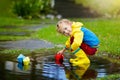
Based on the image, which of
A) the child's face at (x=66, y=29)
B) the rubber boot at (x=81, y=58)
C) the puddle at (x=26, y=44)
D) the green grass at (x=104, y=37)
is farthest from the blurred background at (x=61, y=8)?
the rubber boot at (x=81, y=58)

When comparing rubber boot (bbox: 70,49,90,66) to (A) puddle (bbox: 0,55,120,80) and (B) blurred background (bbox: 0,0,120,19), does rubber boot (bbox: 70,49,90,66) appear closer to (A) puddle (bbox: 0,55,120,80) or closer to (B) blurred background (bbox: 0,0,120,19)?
(A) puddle (bbox: 0,55,120,80)

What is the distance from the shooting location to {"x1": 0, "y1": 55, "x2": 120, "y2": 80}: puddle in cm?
631

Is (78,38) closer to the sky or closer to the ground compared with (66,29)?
closer to the ground

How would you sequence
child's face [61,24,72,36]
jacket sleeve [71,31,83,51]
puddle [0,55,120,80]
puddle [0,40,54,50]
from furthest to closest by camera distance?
puddle [0,40,54,50]
child's face [61,24,72,36]
jacket sleeve [71,31,83,51]
puddle [0,55,120,80]

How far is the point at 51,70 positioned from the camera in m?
6.84

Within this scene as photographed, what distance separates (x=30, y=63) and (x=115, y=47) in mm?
2284

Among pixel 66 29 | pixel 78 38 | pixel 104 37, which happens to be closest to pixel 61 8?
pixel 104 37

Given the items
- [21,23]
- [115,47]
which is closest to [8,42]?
[115,47]

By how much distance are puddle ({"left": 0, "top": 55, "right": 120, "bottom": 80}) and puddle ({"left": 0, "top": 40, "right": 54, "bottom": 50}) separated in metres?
1.66

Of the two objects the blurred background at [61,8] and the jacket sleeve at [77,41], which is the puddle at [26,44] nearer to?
the jacket sleeve at [77,41]

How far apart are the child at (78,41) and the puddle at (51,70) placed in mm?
183

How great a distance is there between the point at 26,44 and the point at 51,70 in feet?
10.7

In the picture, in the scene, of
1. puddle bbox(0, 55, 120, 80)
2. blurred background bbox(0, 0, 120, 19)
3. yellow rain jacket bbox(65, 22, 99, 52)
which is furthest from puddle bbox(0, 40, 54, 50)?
blurred background bbox(0, 0, 120, 19)

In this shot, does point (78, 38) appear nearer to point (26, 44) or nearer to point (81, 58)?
point (81, 58)
